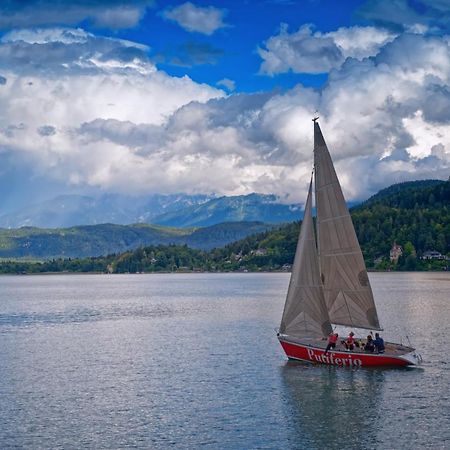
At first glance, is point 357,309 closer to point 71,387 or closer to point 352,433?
point 352,433

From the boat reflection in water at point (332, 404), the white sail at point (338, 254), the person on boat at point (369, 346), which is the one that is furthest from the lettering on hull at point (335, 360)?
the white sail at point (338, 254)

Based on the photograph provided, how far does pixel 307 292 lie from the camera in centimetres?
7788

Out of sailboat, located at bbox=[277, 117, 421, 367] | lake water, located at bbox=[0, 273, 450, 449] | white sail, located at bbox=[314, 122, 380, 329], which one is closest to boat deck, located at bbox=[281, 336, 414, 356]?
sailboat, located at bbox=[277, 117, 421, 367]

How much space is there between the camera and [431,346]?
9731 centimetres

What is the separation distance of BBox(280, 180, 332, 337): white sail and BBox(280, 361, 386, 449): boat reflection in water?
4.96 metres

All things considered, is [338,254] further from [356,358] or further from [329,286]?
[356,358]

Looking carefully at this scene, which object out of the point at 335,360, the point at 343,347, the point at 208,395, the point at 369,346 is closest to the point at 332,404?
the point at 208,395

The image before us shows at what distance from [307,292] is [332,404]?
16.7 metres

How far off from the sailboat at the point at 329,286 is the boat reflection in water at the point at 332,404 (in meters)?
2.21

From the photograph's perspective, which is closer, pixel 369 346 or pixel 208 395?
pixel 208 395

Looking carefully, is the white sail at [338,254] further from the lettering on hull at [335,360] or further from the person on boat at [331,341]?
the lettering on hull at [335,360]

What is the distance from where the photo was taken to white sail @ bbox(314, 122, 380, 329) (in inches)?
2965

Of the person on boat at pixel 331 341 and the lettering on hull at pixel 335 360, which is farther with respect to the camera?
the lettering on hull at pixel 335 360

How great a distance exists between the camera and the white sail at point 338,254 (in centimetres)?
7531
